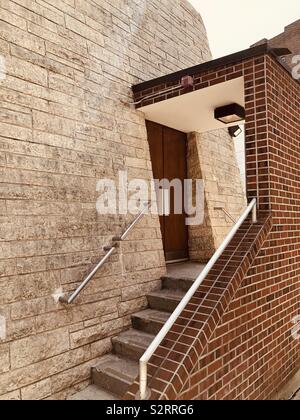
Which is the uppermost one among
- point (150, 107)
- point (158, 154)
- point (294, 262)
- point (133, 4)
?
point (133, 4)

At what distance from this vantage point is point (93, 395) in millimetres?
3254

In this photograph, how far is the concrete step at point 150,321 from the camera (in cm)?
379

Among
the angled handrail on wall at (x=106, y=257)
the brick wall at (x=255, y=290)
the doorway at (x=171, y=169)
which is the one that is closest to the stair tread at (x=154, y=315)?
the angled handrail on wall at (x=106, y=257)

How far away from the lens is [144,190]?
4680mm

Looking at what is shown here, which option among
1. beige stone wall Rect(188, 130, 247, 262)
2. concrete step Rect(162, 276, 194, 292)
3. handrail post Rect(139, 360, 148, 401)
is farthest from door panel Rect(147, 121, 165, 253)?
handrail post Rect(139, 360, 148, 401)

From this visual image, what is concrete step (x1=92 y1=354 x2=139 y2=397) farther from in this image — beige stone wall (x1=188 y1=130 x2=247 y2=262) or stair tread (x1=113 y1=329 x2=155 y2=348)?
beige stone wall (x1=188 y1=130 x2=247 y2=262)

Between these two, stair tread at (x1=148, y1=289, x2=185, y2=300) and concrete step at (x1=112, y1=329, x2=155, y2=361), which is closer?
concrete step at (x1=112, y1=329, x2=155, y2=361)

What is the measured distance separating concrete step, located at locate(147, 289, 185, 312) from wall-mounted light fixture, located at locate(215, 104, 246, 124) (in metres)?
2.61

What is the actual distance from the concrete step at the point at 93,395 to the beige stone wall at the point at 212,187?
10.4 ft

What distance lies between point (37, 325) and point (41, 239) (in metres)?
0.84

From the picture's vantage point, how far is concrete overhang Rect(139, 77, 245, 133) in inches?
163

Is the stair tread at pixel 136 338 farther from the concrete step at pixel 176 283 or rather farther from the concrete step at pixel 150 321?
the concrete step at pixel 176 283
